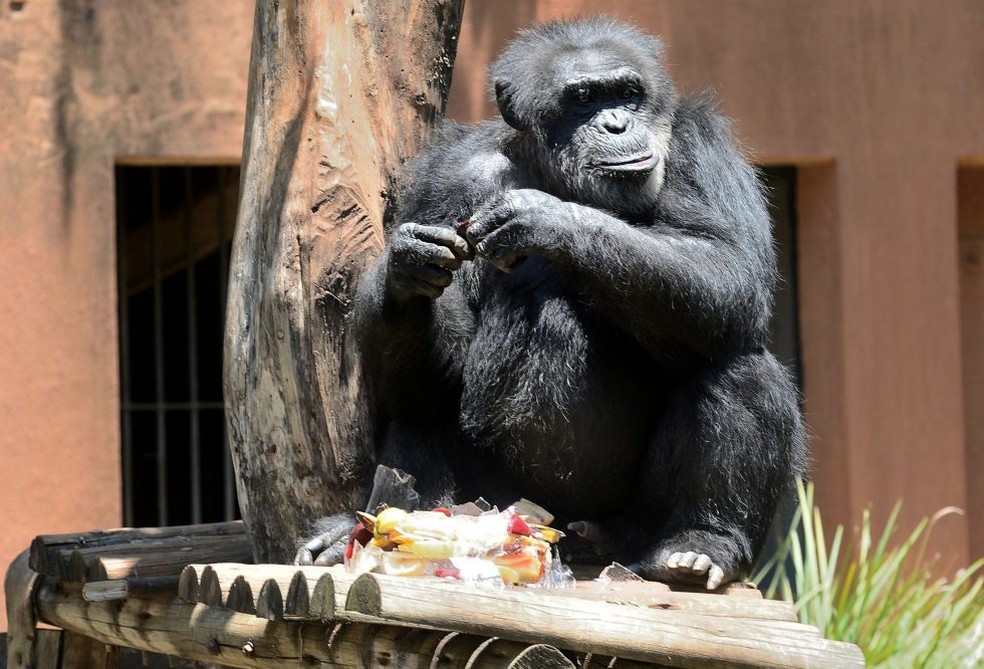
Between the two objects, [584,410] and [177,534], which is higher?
[584,410]

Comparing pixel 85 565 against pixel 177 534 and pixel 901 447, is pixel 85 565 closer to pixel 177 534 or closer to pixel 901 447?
pixel 177 534

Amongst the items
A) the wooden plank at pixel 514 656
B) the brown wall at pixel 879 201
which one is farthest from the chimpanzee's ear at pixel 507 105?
the brown wall at pixel 879 201

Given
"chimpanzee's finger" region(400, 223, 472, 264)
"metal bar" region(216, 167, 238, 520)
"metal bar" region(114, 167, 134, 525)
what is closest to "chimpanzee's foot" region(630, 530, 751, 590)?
"chimpanzee's finger" region(400, 223, 472, 264)

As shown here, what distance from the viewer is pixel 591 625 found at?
8.63ft

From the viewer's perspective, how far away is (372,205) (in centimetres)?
377

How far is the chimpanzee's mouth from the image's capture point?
3486 mm

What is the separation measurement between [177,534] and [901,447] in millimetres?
3308

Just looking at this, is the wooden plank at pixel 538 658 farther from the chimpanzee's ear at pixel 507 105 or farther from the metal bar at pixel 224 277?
the metal bar at pixel 224 277

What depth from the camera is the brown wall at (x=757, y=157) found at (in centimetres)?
558

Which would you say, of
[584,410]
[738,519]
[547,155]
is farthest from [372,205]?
[738,519]

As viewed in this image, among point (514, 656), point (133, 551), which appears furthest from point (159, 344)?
point (514, 656)

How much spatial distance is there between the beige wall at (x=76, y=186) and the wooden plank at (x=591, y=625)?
3252 mm

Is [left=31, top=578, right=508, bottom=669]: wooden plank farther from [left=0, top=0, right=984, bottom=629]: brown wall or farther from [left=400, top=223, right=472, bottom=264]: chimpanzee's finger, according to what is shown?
[left=0, top=0, right=984, bottom=629]: brown wall

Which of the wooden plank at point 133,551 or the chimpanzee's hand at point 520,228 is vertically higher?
the chimpanzee's hand at point 520,228
